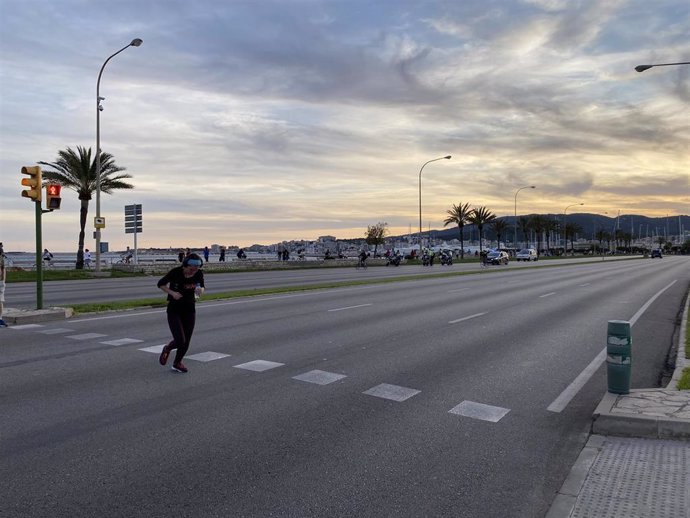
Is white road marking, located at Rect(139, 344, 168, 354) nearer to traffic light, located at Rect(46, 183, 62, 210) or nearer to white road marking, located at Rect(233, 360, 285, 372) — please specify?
white road marking, located at Rect(233, 360, 285, 372)

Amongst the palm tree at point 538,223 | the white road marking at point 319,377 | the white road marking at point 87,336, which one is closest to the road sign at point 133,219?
the white road marking at point 87,336

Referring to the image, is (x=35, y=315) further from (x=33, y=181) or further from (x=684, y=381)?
(x=684, y=381)

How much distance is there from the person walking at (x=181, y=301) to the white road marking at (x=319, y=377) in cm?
166

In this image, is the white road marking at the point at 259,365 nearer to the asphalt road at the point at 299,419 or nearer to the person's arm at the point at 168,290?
the asphalt road at the point at 299,419

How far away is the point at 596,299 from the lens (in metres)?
19.5

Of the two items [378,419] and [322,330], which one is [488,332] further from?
[378,419]

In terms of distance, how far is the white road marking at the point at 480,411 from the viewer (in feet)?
20.2

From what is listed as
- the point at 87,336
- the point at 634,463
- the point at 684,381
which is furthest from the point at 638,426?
the point at 87,336

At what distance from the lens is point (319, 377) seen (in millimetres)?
7789

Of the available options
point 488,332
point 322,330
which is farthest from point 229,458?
point 488,332

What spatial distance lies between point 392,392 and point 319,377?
1169 millimetres

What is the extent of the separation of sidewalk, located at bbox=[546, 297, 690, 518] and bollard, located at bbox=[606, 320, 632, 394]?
13cm

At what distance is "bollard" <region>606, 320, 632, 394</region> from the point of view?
649 cm

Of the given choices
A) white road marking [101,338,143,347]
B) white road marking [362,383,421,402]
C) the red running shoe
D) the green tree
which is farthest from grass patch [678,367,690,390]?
the green tree
